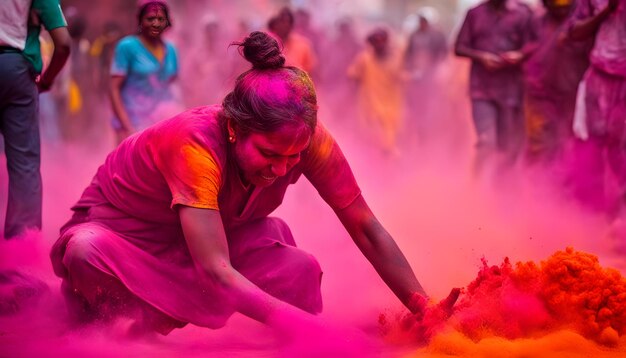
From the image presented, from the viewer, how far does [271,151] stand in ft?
10.6

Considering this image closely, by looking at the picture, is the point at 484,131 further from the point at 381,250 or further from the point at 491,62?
the point at 381,250

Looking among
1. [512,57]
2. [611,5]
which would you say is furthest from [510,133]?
[611,5]

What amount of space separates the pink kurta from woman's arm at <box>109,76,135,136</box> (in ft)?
8.12

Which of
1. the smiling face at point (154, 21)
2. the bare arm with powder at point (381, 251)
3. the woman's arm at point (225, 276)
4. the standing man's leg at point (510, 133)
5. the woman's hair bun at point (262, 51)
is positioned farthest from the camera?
the standing man's leg at point (510, 133)

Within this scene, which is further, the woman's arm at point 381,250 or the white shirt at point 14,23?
the white shirt at point 14,23

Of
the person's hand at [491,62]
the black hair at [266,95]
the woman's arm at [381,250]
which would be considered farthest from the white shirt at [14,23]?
the person's hand at [491,62]

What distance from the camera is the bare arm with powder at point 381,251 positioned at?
351 cm

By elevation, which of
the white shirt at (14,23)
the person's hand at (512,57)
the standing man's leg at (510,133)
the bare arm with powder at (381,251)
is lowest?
the standing man's leg at (510,133)

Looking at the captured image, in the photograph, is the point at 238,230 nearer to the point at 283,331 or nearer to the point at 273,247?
the point at 273,247

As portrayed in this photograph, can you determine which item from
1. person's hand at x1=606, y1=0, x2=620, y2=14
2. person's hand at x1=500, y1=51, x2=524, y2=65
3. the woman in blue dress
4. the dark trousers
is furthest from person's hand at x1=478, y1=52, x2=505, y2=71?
the dark trousers

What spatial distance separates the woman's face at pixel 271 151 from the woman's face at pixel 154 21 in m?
2.67

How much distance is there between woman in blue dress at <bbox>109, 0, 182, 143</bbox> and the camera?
20.4 ft

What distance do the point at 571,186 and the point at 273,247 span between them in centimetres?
395

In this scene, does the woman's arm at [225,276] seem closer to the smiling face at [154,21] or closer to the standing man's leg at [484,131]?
the smiling face at [154,21]
